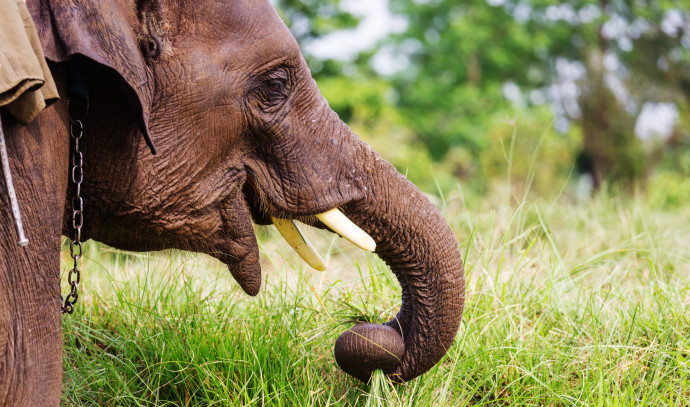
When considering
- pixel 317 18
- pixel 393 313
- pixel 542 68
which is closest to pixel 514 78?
pixel 542 68

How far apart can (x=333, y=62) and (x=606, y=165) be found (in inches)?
572

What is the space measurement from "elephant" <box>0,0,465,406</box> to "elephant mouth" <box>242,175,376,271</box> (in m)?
0.01

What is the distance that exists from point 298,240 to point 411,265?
17.0 inches

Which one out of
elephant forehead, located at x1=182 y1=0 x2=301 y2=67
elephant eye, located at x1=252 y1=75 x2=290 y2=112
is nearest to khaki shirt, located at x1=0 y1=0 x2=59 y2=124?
elephant forehead, located at x1=182 y1=0 x2=301 y2=67

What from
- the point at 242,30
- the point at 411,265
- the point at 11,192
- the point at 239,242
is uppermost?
the point at 242,30

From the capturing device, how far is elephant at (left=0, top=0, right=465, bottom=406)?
84.5 inches

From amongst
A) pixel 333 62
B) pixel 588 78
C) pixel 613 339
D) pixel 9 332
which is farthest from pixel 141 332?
pixel 588 78

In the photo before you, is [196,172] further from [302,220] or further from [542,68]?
[542,68]

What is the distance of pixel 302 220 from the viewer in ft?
8.96

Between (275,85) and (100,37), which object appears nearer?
(100,37)

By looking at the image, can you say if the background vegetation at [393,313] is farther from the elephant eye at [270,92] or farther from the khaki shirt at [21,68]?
the khaki shirt at [21,68]

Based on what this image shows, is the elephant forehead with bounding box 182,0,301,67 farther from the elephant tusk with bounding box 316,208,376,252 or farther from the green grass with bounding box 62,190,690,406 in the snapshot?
the green grass with bounding box 62,190,690,406

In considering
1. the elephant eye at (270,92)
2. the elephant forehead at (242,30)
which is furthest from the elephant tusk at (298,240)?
the elephant forehead at (242,30)

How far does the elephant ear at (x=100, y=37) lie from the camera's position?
6.97 ft
